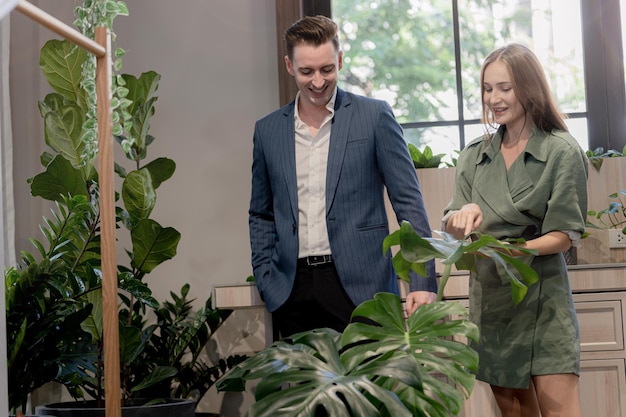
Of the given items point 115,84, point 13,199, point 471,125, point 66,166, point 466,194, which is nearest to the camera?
point 466,194

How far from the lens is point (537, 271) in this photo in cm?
218

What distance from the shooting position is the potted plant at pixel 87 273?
2615mm

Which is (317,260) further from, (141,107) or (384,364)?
(141,107)

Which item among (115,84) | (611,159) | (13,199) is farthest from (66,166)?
(611,159)

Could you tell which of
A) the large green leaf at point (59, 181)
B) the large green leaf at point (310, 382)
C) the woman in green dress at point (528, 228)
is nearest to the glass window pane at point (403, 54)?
the large green leaf at point (59, 181)

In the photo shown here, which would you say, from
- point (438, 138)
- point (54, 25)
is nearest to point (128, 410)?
point (54, 25)

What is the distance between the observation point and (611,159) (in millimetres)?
3441

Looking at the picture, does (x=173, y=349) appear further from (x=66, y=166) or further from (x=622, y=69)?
(x=622, y=69)

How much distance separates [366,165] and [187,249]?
1.47 metres

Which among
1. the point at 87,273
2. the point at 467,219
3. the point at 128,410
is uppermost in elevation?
the point at 467,219

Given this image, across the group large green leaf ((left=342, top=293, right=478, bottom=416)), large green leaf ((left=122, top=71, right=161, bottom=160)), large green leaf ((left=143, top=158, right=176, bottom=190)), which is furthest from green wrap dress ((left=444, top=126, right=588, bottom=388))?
large green leaf ((left=122, top=71, right=161, bottom=160))

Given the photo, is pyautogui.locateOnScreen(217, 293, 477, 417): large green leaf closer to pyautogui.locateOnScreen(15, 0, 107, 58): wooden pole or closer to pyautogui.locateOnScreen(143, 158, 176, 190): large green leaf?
pyautogui.locateOnScreen(15, 0, 107, 58): wooden pole

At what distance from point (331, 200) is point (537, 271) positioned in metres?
0.62

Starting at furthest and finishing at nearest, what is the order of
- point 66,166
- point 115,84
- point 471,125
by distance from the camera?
point 471,125
point 66,166
point 115,84
